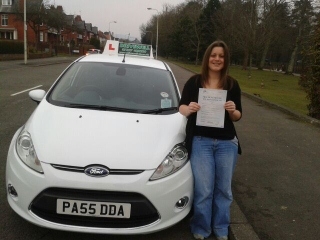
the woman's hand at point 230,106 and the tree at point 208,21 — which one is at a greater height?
the tree at point 208,21

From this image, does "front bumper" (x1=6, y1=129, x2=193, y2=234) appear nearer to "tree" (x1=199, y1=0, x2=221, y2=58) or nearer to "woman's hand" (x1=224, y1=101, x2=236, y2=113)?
"woman's hand" (x1=224, y1=101, x2=236, y2=113)

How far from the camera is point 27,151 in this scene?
10.1 feet

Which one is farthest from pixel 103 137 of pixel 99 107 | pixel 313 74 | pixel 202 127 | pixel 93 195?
pixel 313 74

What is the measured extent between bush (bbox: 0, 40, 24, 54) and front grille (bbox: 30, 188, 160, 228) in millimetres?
34242

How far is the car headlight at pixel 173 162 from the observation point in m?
2.99

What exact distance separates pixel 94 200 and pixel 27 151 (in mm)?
778

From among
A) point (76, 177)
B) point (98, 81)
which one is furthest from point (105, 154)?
point (98, 81)

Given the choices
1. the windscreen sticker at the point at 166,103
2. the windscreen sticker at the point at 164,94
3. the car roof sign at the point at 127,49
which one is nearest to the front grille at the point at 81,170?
the windscreen sticker at the point at 166,103

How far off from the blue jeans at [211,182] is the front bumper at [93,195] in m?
0.31

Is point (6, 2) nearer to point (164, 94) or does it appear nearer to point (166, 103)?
point (164, 94)

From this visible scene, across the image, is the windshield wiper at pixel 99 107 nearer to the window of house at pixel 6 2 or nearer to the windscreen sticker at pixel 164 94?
the windscreen sticker at pixel 164 94

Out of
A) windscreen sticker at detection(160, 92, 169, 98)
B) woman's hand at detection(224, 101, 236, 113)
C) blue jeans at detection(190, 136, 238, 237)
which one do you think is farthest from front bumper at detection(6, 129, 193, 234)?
windscreen sticker at detection(160, 92, 169, 98)

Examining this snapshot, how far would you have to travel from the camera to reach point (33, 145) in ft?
10.2

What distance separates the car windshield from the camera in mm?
4074
